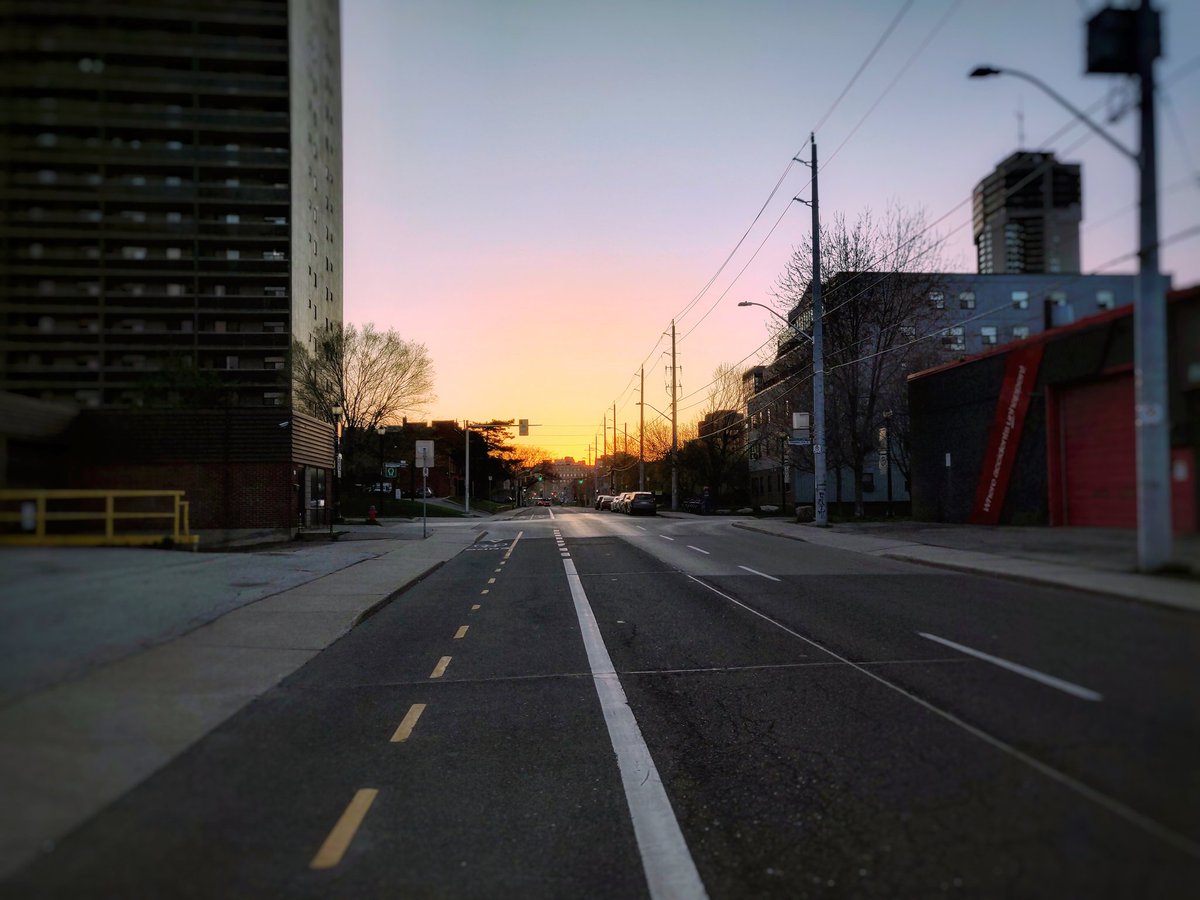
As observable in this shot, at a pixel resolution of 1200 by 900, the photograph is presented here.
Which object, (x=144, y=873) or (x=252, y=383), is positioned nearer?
(x=144, y=873)

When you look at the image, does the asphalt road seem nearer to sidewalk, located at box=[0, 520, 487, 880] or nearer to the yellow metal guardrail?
sidewalk, located at box=[0, 520, 487, 880]

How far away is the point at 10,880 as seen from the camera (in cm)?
240

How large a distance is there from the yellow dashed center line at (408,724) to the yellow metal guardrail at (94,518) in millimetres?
2810

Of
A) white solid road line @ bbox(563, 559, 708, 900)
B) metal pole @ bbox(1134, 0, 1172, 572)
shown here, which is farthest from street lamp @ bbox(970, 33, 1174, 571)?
white solid road line @ bbox(563, 559, 708, 900)

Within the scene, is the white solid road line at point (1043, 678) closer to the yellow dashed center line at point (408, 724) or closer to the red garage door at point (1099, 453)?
the red garage door at point (1099, 453)

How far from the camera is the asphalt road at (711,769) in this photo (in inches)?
60.1

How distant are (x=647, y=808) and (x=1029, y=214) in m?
3.54

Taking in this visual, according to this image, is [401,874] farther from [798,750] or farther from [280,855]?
[798,750]

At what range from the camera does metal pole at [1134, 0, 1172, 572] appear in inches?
61.6

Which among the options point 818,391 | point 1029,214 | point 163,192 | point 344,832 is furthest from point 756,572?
point 818,391

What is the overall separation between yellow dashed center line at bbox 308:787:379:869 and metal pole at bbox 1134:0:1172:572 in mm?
3405

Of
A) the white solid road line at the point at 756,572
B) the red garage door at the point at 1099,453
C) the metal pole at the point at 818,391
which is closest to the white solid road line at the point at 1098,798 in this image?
the red garage door at the point at 1099,453

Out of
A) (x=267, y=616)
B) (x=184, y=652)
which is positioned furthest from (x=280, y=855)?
(x=267, y=616)

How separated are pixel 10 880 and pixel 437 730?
314 centimetres
